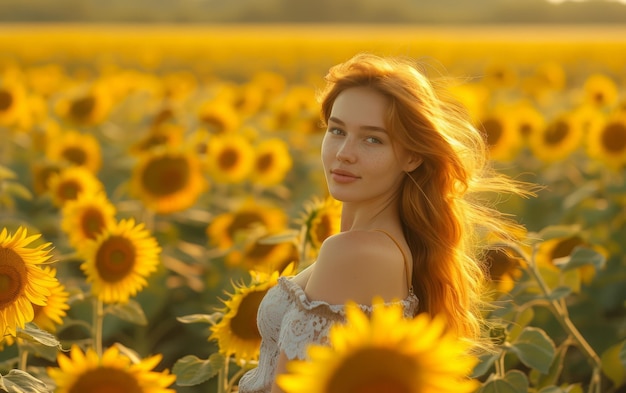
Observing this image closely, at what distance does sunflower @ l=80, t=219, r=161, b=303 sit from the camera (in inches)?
130

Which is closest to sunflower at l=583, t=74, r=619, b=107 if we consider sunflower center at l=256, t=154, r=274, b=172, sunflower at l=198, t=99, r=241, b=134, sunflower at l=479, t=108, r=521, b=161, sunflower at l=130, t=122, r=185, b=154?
sunflower at l=479, t=108, r=521, b=161

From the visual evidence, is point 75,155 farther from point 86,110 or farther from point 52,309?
point 52,309

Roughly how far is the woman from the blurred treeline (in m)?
48.4

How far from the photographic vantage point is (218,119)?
682 cm

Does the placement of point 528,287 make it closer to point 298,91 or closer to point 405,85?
point 405,85

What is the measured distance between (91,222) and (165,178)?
3.01 ft

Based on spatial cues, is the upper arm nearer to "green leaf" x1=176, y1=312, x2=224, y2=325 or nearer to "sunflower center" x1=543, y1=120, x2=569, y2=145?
"green leaf" x1=176, y1=312, x2=224, y2=325

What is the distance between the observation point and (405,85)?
2420 mm

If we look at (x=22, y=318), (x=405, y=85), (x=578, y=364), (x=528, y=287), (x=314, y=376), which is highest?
(x=405, y=85)

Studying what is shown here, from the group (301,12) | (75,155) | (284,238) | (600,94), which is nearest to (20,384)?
(284,238)

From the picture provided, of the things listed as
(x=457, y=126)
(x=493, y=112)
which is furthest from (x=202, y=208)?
(x=457, y=126)

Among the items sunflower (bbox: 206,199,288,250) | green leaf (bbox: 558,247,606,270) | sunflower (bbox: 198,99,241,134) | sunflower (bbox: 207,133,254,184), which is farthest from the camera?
sunflower (bbox: 198,99,241,134)

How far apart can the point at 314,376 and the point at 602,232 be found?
3.99 metres

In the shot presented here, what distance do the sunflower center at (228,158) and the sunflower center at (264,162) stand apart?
6.6 inches
